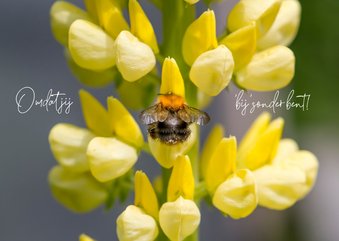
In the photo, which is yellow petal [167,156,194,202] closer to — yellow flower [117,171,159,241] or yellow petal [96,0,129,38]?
yellow flower [117,171,159,241]

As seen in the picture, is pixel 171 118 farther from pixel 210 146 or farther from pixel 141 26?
pixel 210 146

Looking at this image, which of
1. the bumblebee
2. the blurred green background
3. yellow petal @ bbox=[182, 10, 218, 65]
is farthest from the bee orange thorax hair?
the blurred green background

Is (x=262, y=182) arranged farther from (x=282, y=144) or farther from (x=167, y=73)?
(x=167, y=73)

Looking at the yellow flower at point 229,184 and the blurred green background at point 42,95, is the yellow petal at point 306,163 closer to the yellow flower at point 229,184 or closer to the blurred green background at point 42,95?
the yellow flower at point 229,184

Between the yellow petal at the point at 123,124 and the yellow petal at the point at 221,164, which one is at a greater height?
the yellow petal at the point at 123,124

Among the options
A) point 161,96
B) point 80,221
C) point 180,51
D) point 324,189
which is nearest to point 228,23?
point 180,51

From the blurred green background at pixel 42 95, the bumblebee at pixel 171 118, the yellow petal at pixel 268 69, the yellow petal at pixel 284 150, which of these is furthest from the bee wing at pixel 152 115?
the blurred green background at pixel 42 95

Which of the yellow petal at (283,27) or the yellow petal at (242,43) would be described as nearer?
the yellow petal at (242,43)

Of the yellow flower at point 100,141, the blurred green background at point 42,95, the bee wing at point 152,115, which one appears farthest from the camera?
the blurred green background at point 42,95
